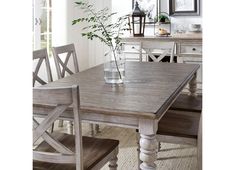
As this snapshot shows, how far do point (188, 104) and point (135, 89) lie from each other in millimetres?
784

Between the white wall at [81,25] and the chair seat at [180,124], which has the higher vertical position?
the white wall at [81,25]

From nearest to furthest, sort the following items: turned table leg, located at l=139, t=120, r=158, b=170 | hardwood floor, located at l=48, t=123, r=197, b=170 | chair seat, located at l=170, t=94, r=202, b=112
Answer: turned table leg, located at l=139, t=120, r=158, b=170, chair seat, located at l=170, t=94, r=202, b=112, hardwood floor, located at l=48, t=123, r=197, b=170

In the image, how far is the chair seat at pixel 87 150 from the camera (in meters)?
1.71

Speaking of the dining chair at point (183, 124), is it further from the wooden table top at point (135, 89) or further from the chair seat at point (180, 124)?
the wooden table top at point (135, 89)

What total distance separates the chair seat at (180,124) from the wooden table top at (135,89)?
0.26m

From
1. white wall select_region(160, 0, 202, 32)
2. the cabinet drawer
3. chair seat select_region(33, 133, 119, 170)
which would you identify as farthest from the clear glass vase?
white wall select_region(160, 0, 202, 32)

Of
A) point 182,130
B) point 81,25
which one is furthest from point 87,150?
point 81,25

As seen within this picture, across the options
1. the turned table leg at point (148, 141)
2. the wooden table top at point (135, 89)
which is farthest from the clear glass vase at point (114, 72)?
the turned table leg at point (148, 141)

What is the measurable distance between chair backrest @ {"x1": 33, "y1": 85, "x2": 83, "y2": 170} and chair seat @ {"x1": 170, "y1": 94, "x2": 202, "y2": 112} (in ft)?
4.29

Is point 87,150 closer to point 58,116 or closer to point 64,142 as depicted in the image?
point 64,142

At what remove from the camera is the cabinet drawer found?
178 inches

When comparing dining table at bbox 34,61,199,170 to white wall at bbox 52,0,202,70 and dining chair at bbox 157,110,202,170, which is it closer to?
dining chair at bbox 157,110,202,170

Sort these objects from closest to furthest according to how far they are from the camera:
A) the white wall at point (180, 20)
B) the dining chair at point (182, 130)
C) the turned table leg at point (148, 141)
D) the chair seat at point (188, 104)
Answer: the turned table leg at point (148, 141), the dining chair at point (182, 130), the chair seat at point (188, 104), the white wall at point (180, 20)
